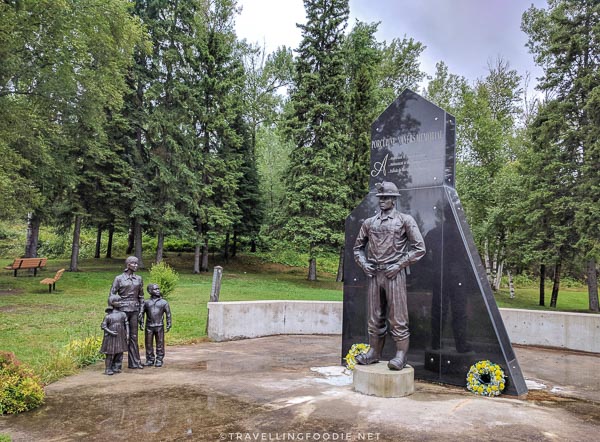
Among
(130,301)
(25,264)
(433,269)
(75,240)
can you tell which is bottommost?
(25,264)

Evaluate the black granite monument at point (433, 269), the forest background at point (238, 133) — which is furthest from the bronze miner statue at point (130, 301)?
the forest background at point (238, 133)

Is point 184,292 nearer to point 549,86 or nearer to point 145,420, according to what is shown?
point 145,420

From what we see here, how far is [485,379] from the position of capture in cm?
589

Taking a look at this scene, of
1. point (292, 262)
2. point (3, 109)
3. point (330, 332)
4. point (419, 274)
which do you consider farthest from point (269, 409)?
point (292, 262)

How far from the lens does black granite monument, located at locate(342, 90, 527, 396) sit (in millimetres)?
6137

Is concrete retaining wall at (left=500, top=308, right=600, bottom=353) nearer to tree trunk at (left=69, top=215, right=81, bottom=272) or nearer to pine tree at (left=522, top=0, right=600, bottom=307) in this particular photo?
pine tree at (left=522, top=0, right=600, bottom=307)

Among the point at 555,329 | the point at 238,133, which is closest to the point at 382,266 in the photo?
the point at 555,329

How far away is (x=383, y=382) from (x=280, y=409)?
4.36 ft

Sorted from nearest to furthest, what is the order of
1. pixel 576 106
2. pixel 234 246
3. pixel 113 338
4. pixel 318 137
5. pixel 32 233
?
pixel 113 338
pixel 576 106
pixel 32 233
pixel 318 137
pixel 234 246

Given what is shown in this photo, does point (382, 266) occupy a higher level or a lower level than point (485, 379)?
higher

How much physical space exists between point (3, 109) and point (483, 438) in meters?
16.3

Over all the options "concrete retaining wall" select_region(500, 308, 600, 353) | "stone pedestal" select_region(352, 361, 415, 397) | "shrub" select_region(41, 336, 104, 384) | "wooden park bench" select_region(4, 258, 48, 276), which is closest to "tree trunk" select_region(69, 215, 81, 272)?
"wooden park bench" select_region(4, 258, 48, 276)

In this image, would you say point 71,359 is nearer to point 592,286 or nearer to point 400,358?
point 400,358

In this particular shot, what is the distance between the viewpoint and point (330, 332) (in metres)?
11.1
